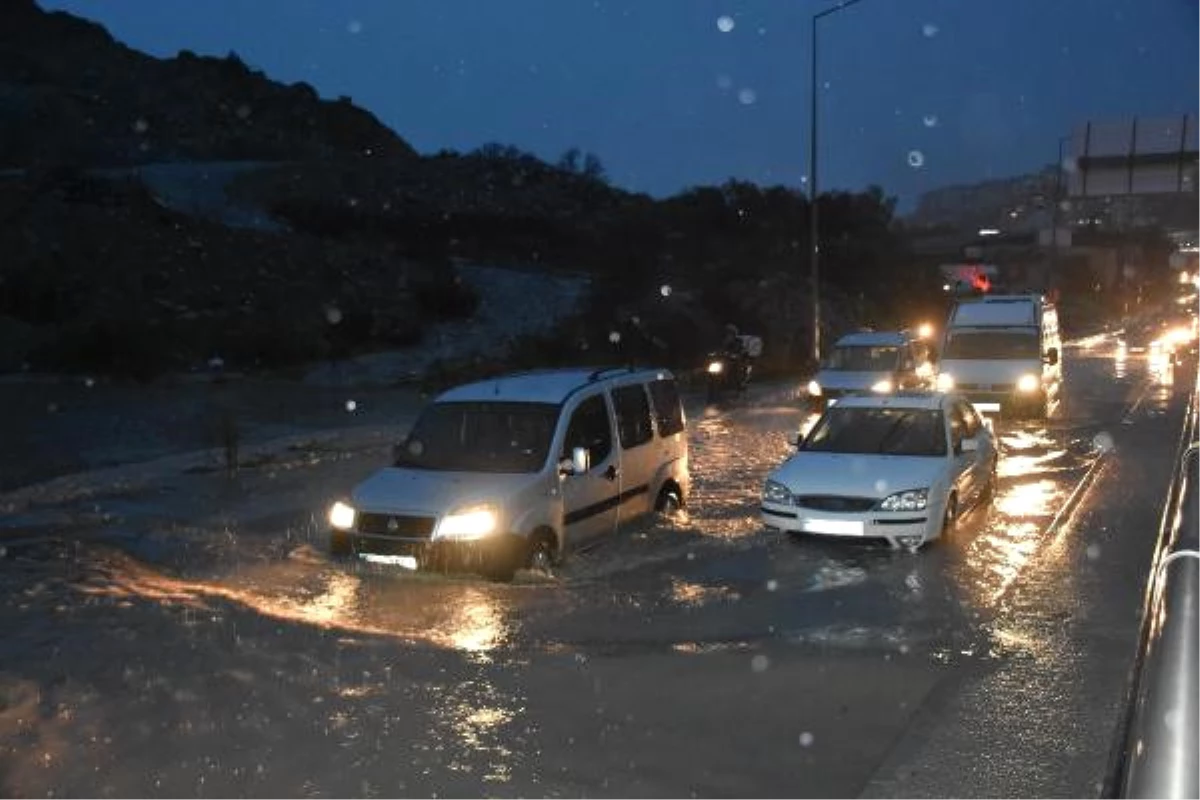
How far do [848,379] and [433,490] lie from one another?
14.9 metres

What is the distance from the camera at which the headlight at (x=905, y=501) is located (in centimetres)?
1083

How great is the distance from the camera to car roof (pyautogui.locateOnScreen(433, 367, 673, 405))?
10.9 metres

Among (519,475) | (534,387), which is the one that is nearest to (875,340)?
(534,387)

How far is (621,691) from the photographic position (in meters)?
6.74

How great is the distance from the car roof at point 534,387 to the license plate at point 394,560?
6.30ft

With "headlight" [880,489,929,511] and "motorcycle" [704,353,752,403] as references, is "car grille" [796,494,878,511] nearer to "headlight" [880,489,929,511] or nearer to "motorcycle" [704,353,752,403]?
"headlight" [880,489,929,511]

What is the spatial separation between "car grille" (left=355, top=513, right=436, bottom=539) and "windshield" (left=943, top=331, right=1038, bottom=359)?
639 inches

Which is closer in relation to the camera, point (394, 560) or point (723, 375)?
point (394, 560)

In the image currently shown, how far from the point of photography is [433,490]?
970cm

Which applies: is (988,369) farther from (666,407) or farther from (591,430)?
(591,430)

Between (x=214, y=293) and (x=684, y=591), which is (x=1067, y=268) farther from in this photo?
(x=684, y=591)

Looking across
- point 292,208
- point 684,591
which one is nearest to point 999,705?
point 684,591

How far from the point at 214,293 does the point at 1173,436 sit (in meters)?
25.2

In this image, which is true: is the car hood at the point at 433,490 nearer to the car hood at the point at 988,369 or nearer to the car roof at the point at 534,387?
the car roof at the point at 534,387
